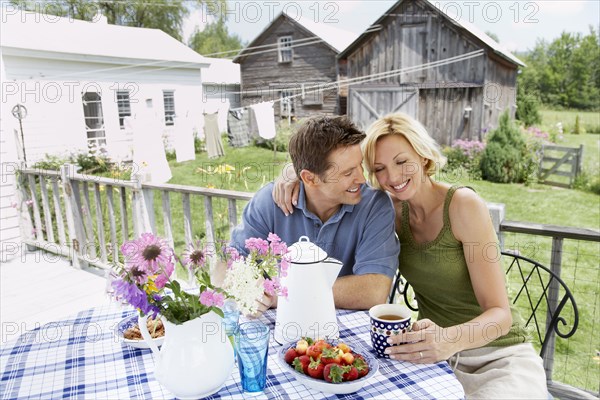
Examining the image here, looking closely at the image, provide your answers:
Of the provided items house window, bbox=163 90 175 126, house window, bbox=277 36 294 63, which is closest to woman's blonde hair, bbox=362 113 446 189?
house window, bbox=163 90 175 126

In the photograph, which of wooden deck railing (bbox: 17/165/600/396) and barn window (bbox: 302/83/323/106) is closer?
wooden deck railing (bbox: 17/165/600/396)

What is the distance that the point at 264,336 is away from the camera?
0.64 m

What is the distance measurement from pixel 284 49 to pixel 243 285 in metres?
4.32

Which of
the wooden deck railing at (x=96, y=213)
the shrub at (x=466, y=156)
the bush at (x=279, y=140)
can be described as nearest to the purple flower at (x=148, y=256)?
the wooden deck railing at (x=96, y=213)

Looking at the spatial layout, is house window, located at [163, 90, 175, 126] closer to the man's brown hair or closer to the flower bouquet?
the man's brown hair

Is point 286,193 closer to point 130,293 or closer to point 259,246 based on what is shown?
point 259,246

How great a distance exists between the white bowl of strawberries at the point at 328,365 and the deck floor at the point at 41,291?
1467 millimetres

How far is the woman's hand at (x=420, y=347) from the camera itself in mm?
745

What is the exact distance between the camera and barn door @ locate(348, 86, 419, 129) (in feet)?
18.2

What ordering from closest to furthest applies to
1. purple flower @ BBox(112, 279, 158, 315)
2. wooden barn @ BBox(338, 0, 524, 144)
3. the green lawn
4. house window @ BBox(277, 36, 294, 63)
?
purple flower @ BBox(112, 279, 158, 315)
house window @ BBox(277, 36, 294, 63)
the green lawn
wooden barn @ BBox(338, 0, 524, 144)

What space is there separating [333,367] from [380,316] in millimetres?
198

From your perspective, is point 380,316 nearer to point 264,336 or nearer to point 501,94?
point 264,336

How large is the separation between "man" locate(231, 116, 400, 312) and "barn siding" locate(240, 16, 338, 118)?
10.4 feet

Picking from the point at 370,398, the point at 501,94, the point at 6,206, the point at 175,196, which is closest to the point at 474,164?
the point at 501,94
